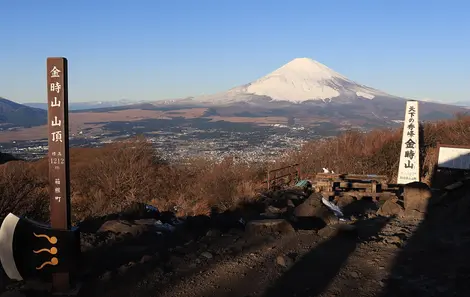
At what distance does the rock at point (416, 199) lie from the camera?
10.0 meters

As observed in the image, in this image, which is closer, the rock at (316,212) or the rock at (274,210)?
the rock at (316,212)

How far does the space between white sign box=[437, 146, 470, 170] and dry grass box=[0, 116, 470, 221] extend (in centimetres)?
200

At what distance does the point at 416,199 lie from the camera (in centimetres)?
1029

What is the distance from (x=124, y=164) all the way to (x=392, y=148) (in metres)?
12.0

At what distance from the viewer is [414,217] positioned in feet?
31.9

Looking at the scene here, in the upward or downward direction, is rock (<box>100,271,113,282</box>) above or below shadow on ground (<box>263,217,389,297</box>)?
above

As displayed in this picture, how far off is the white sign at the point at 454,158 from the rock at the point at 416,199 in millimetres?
4505

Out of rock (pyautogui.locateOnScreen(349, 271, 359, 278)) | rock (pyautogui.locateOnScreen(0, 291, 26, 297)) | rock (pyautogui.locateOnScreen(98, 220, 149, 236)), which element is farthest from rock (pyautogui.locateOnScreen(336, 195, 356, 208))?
rock (pyautogui.locateOnScreen(0, 291, 26, 297))

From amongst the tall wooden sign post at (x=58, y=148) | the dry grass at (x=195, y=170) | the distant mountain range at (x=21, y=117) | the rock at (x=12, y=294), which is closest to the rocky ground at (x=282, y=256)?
the rock at (x=12, y=294)

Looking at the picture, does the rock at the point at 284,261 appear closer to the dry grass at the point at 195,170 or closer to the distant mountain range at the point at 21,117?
the dry grass at the point at 195,170

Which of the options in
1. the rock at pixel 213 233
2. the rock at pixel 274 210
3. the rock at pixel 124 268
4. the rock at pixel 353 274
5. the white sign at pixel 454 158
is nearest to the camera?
the rock at pixel 124 268

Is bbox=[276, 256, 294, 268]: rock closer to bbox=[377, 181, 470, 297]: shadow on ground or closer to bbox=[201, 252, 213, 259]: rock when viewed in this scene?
bbox=[201, 252, 213, 259]: rock

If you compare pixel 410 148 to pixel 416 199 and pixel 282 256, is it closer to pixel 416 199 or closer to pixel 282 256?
pixel 416 199

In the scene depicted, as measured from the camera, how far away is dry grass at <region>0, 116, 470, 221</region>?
1518 centimetres
